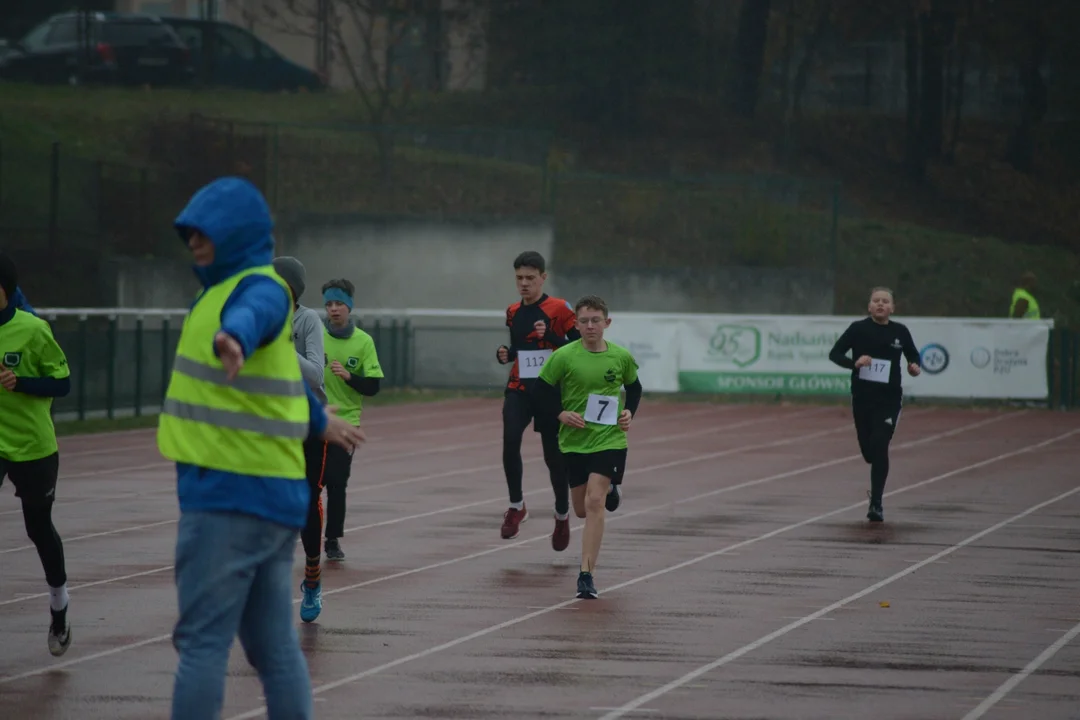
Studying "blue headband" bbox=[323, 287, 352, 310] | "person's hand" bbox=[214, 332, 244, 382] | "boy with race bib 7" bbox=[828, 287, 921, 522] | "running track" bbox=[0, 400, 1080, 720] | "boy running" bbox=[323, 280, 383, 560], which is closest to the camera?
"person's hand" bbox=[214, 332, 244, 382]

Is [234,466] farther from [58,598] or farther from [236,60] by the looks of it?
[236,60]

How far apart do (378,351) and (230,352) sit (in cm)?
2622

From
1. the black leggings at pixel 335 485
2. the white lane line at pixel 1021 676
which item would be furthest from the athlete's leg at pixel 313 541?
the white lane line at pixel 1021 676

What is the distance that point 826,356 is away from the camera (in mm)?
30406

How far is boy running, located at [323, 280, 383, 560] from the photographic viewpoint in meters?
12.1

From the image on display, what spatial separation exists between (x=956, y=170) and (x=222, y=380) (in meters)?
46.6

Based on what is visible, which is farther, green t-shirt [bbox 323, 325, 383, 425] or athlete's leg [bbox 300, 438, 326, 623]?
green t-shirt [bbox 323, 325, 383, 425]

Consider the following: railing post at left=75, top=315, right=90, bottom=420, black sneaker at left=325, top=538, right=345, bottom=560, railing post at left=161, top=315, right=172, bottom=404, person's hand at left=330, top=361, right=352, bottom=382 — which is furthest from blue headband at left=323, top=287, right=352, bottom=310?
railing post at left=161, top=315, right=172, bottom=404

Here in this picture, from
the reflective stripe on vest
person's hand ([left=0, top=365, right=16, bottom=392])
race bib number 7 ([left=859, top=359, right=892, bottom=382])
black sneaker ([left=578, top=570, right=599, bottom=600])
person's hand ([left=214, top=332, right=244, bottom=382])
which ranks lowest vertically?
black sneaker ([left=578, top=570, right=599, bottom=600])

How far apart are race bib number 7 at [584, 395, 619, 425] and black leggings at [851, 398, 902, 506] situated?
4916 millimetres

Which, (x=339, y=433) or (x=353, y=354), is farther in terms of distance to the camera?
(x=353, y=354)

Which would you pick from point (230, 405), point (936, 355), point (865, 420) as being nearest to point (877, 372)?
Answer: point (865, 420)

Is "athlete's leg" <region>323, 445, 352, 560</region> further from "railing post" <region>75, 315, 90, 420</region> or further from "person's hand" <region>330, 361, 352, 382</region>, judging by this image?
"railing post" <region>75, 315, 90, 420</region>

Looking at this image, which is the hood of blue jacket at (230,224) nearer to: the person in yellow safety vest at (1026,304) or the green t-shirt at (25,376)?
the green t-shirt at (25,376)
